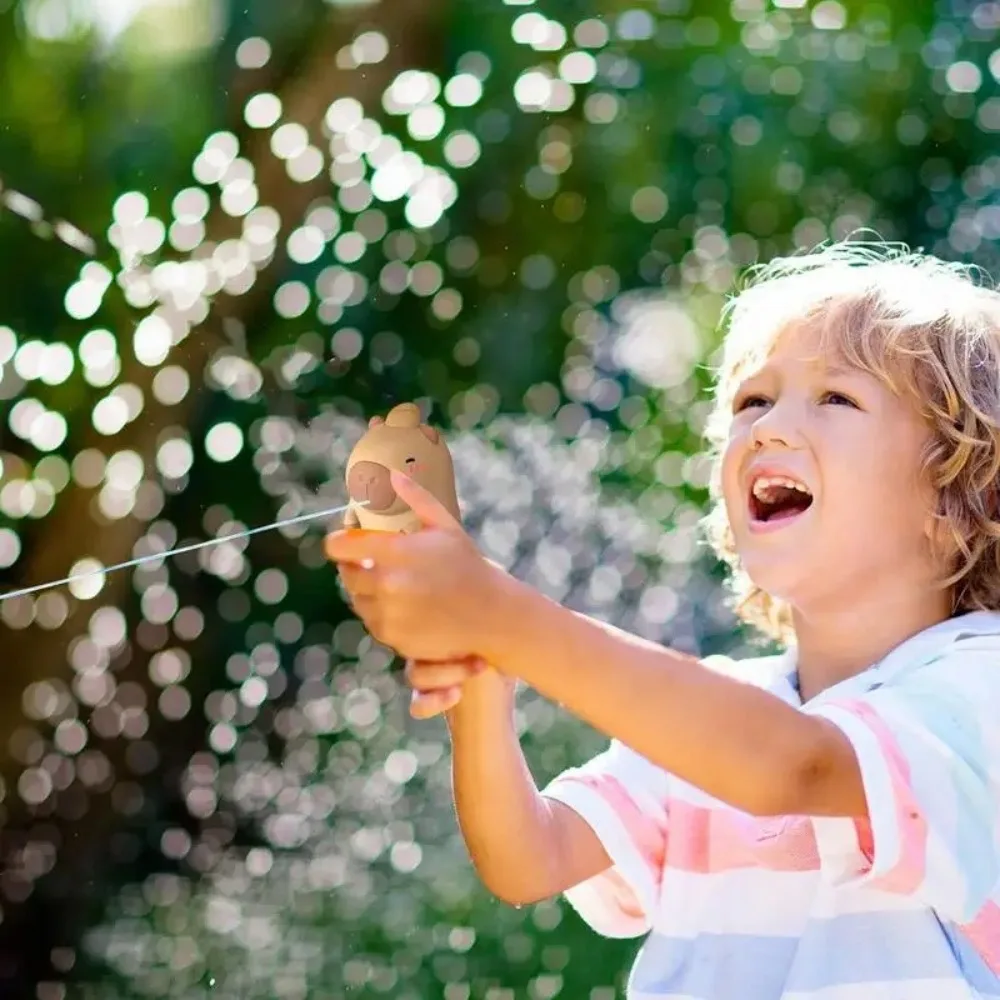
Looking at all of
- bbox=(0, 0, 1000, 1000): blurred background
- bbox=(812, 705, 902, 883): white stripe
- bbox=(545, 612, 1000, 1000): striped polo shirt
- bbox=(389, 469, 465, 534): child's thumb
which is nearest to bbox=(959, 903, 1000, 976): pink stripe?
bbox=(545, 612, 1000, 1000): striped polo shirt

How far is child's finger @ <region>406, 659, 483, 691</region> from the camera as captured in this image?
22.5 inches

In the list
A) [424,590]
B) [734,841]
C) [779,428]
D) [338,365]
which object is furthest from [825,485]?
[338,365]

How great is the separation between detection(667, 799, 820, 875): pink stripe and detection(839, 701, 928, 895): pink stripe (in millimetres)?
125

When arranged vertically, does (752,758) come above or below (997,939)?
above

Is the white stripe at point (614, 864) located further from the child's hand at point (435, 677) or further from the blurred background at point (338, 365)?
the blurred background at point (338, 365)

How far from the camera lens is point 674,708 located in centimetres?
57

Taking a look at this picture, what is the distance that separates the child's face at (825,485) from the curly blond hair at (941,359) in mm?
11

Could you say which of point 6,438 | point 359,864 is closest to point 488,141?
point 6,438

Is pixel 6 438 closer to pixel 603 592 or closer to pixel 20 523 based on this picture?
pixel 20 523

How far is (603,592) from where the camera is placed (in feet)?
6.75

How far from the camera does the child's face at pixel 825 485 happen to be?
2.49ft

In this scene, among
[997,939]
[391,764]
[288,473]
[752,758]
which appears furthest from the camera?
[391,764]

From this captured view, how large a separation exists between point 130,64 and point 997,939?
156 cm

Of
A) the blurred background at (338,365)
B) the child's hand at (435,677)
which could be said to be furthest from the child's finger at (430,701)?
the blurred background at (338,365)
